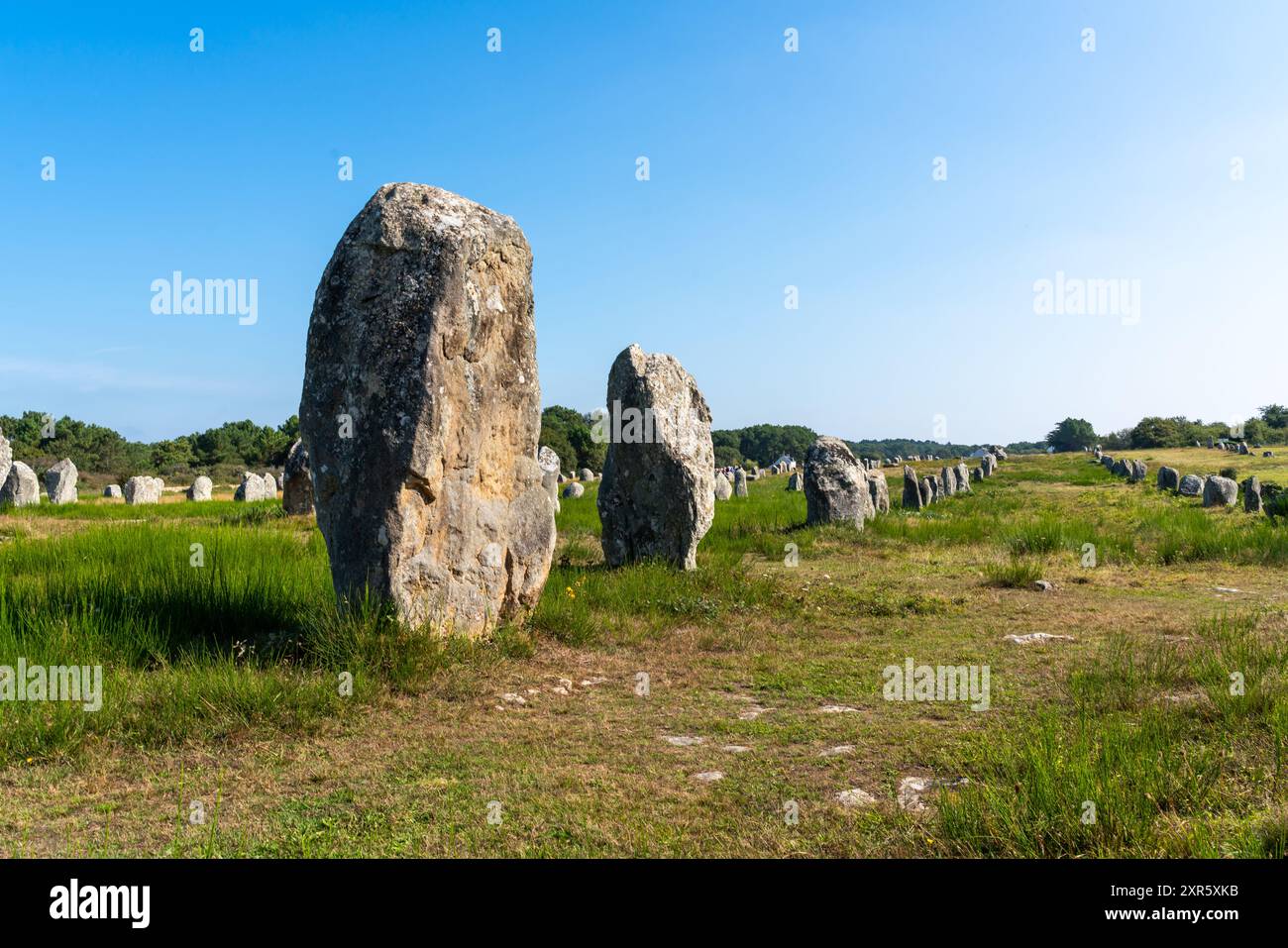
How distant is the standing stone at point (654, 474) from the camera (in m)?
11.1

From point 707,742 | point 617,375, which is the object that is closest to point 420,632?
point 707,742

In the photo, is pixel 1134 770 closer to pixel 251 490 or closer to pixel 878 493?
pixel 878 493

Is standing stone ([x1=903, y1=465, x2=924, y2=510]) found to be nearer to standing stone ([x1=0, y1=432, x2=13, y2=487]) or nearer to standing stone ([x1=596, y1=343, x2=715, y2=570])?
standing stone ([x1=596, y1=343, x2=715, y2=570])

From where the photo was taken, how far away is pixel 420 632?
Answer: 6262mm

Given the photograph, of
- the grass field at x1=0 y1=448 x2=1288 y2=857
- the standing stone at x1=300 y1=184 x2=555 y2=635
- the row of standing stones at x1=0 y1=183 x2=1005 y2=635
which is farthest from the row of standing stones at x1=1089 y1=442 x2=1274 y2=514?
the standing stone at x1=300 y1=184 x2=555 y2=635

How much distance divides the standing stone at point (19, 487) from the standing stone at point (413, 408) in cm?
1719

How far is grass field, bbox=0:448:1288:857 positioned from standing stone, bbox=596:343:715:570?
1.03 metres

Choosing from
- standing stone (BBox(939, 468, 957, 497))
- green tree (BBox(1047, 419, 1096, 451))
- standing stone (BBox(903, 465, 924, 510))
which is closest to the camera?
standing stone (BBox(903, 465, 924, 510))

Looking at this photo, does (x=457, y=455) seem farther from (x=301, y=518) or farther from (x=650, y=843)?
(x=301, y=518)

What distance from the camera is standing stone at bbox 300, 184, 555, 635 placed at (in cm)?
645

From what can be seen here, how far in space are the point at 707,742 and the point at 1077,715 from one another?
7.14 ft

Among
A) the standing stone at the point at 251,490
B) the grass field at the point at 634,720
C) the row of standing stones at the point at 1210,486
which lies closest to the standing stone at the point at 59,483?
the standing stone at the point at 251,490

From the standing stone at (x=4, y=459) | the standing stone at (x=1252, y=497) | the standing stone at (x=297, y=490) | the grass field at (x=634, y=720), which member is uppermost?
the standing stone at (x=4, y=459)

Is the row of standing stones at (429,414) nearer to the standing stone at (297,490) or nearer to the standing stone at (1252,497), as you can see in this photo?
the standing stone at (297,490)
